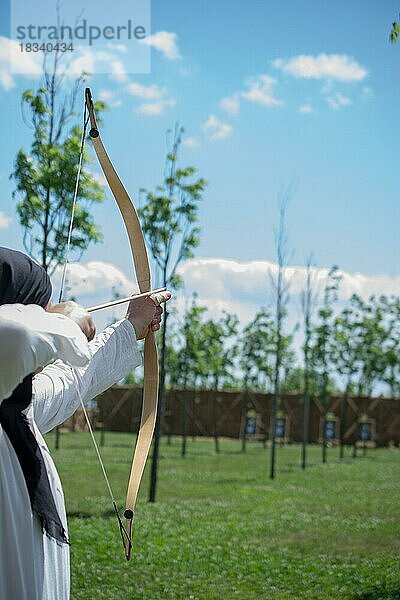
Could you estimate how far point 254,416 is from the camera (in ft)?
86.3

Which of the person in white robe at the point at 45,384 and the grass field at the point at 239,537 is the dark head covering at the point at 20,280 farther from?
the grass field at the point at 239,537

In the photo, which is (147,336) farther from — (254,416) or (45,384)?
(254,416)

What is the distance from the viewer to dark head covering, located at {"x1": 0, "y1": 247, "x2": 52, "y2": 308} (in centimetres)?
177

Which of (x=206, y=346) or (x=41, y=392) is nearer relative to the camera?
(x=41, y=392)

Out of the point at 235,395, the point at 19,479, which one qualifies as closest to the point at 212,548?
the point at 19,479

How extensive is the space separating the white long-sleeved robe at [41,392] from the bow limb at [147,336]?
0.28 meters

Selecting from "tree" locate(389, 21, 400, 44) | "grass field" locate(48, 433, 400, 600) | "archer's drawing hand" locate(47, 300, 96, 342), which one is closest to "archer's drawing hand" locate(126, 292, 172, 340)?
"archer's drawing hand" locate(47, 300, 96, 342)

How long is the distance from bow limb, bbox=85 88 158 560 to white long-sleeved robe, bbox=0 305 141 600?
283 millimetres

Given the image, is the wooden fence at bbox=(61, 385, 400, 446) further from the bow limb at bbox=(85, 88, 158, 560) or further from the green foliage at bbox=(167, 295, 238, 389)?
the bow limb at bbox=(85, 88, 158, 560)

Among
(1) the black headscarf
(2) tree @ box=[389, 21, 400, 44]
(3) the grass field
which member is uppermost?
(2) tree @ box=[389, 21, 400, 44]

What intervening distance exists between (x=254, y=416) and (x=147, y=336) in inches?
945

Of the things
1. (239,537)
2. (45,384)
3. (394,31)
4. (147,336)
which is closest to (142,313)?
(147,336)

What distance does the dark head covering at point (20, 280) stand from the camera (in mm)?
1770

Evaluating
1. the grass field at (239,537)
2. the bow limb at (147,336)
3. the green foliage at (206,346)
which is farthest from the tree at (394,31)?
the green foliage at (206,346)
